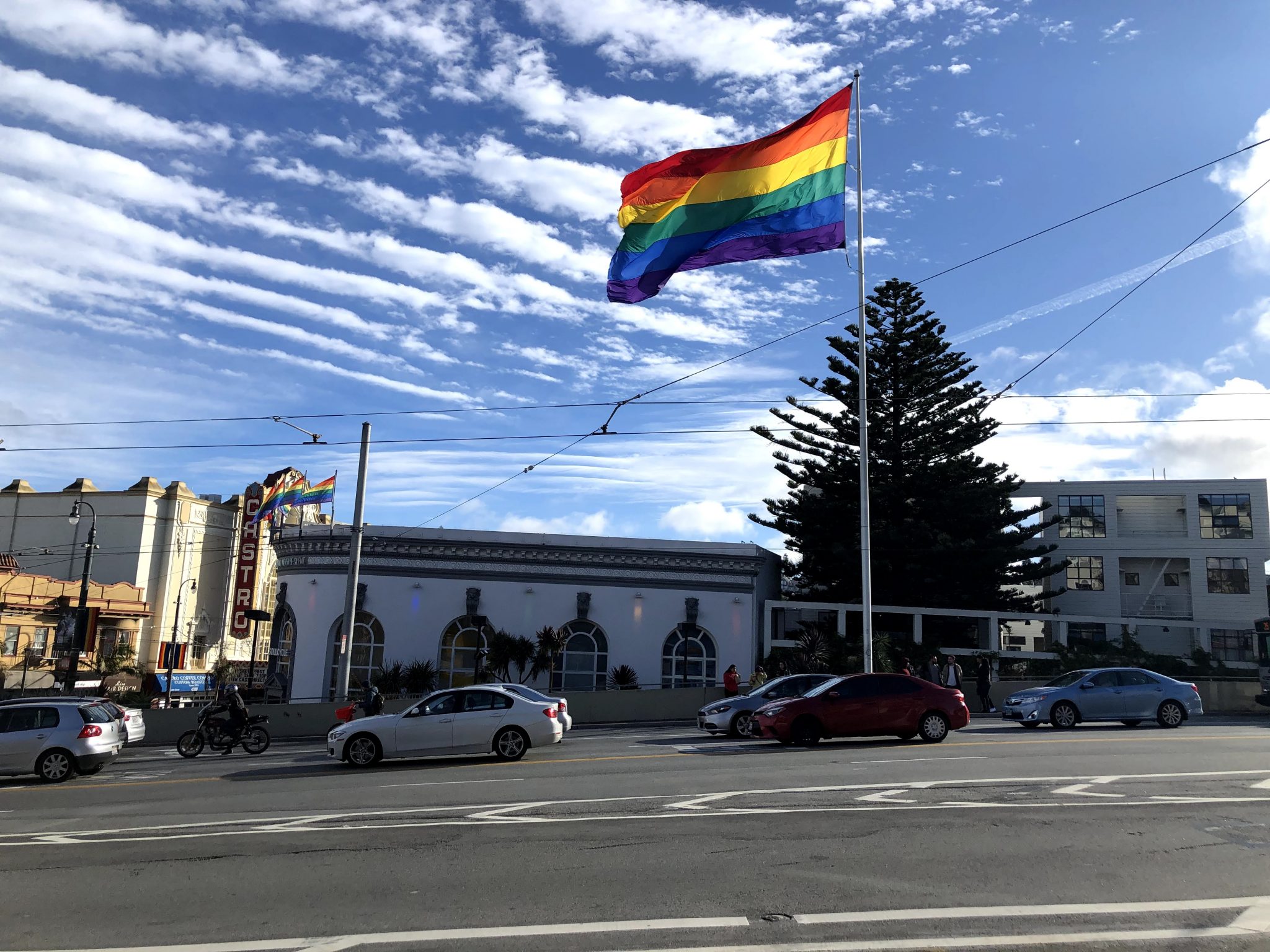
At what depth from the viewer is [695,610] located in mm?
33250

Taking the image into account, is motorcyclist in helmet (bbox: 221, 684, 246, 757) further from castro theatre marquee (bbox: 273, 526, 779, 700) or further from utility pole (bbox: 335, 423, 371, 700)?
castro theatre marquee (bbox: 273, 526, 779, 700)

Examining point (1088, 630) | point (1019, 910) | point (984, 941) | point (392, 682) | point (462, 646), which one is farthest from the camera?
point (1088, 630)

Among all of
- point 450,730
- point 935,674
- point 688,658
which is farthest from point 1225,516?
point 450,730

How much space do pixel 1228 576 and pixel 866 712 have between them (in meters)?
33.8

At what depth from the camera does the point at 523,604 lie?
33.1 metres

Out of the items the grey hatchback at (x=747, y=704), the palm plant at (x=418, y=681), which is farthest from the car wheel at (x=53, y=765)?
the palm plant at (x=418, y=681)

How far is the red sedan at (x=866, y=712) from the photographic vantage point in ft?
56.5

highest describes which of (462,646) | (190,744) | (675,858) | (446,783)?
(462,646)

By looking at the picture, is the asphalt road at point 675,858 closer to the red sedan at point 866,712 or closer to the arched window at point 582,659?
the red sedan at point 866,712

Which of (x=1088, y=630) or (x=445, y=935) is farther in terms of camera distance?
(x=1088, y=630)

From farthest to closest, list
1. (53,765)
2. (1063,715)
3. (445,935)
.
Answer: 1. (1063,715)
2. (53,765)
3. (445,935)

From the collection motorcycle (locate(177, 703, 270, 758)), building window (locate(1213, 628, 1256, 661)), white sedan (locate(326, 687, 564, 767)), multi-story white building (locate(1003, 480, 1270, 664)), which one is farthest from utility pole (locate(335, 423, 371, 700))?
building window (locate(1213, 628, 1256, 661))

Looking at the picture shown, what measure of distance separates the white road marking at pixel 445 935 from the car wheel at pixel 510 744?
10335 millimetres

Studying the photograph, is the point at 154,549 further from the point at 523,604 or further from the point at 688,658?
the point at 688,658
